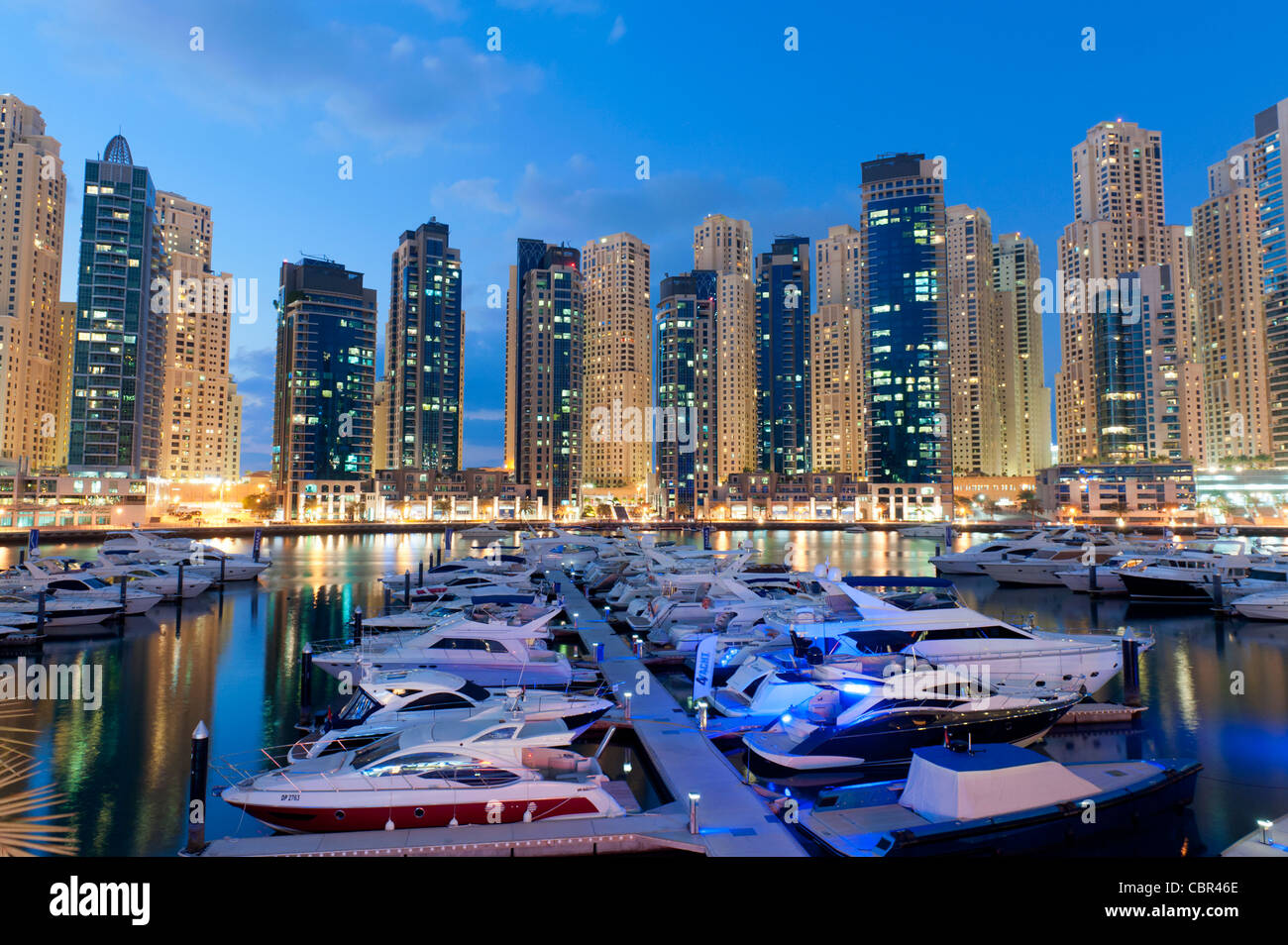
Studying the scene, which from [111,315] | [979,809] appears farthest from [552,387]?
[979,809]

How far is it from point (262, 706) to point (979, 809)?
21190 millimetres

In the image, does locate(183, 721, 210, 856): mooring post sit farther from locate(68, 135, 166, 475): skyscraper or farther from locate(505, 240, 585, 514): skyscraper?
locate(505, 240, 585, 514): skyscraper

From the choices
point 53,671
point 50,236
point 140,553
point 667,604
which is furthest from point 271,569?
point 50,236

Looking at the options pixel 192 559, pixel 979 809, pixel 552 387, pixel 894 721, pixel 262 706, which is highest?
pixel 552 387

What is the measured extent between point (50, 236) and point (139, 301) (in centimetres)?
5954

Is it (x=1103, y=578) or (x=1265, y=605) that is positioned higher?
(x=1103, y=578)

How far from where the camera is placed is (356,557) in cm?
7850

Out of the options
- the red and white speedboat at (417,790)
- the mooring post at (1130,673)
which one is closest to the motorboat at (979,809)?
the red and white speedboat at (417,790)

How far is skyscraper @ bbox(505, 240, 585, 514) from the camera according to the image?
182500 millimetres

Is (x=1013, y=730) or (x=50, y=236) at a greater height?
(x=50, y=236)

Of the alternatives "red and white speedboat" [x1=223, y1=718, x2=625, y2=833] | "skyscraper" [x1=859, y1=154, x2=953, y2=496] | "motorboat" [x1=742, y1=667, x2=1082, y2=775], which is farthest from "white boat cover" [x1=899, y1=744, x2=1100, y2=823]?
"skyscraper" [x1=859, y1=154, x2=953, y2=496]

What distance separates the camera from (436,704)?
58.1 ft

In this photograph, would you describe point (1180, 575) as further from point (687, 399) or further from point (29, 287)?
point (29, 287)
